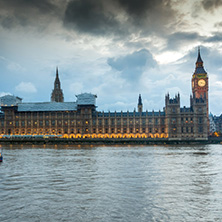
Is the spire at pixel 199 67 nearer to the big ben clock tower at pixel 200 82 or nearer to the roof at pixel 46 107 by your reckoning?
the big ben clock tower at pixel 200 82

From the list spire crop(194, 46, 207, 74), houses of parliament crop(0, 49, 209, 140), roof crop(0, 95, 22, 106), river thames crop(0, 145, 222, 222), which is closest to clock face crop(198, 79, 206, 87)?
spire crop(194, 46, 207, 74)

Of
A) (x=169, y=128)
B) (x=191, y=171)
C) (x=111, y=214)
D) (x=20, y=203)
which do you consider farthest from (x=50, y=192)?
(x=169, y=128)

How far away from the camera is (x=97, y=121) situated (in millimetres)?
151375

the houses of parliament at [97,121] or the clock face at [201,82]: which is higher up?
the clock face at [201,82]

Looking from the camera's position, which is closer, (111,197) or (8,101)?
(111,197)

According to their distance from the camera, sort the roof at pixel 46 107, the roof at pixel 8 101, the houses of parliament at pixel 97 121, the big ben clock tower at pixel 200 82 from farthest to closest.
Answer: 1. the big ben clock tower at pixel 200 82
2. the roof at pixel 8 101
3. the roof at pixel 46 107
4. the houses of parliament at pixel 97 121

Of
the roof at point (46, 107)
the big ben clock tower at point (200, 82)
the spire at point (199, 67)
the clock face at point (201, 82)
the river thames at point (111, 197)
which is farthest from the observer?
the spire at point (199, 67)

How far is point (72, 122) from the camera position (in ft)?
501

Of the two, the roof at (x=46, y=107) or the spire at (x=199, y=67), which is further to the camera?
the spire at (x=199, y=67)

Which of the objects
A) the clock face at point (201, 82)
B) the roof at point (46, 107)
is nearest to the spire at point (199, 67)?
the clock face at point (201, 82)

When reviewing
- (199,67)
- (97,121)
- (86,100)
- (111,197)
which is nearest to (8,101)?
(86,100)

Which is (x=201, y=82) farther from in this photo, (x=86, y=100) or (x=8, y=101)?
(x=8, y=101)

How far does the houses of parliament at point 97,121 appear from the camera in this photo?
5714 inches

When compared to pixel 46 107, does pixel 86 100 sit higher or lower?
higher
